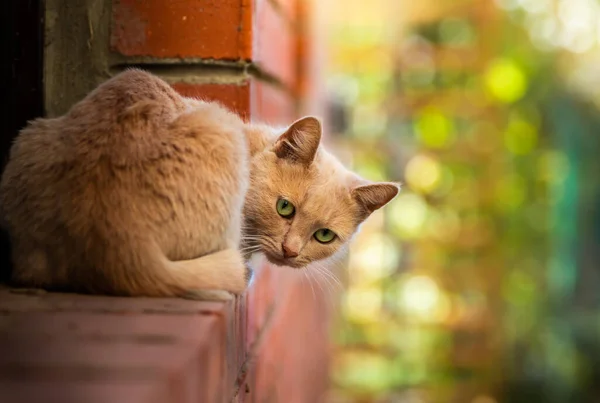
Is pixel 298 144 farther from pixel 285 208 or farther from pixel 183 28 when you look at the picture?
pixel 183 28

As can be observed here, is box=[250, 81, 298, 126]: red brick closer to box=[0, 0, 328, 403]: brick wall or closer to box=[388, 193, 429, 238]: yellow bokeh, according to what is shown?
box=[0, 0, 328, 403]: brick wall

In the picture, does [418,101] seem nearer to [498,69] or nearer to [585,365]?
[498,69]

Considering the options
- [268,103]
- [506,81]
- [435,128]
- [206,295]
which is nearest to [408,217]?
[435,128]

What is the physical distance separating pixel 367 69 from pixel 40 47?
140 inches

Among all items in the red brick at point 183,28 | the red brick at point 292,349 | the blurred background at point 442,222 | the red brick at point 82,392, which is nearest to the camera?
the red brick at point 82,392

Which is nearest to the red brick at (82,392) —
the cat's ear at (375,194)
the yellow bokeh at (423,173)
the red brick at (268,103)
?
the red brick at (268,103)

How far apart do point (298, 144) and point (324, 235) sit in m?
0.18

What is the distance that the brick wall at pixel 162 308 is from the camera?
0.68 metres

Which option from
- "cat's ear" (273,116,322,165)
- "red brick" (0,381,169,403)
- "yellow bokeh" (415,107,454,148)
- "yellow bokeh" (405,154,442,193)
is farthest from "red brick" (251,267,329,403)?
"yellow bokeh" (415,107,454,148)

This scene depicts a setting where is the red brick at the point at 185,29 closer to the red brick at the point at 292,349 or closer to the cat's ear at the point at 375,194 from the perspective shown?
the cat's ear at the point at 375,194

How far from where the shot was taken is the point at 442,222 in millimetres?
4516

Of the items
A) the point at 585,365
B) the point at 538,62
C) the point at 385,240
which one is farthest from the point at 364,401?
the point at 538,62

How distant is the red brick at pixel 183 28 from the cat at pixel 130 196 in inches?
4.8

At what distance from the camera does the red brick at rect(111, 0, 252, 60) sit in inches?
45.3
